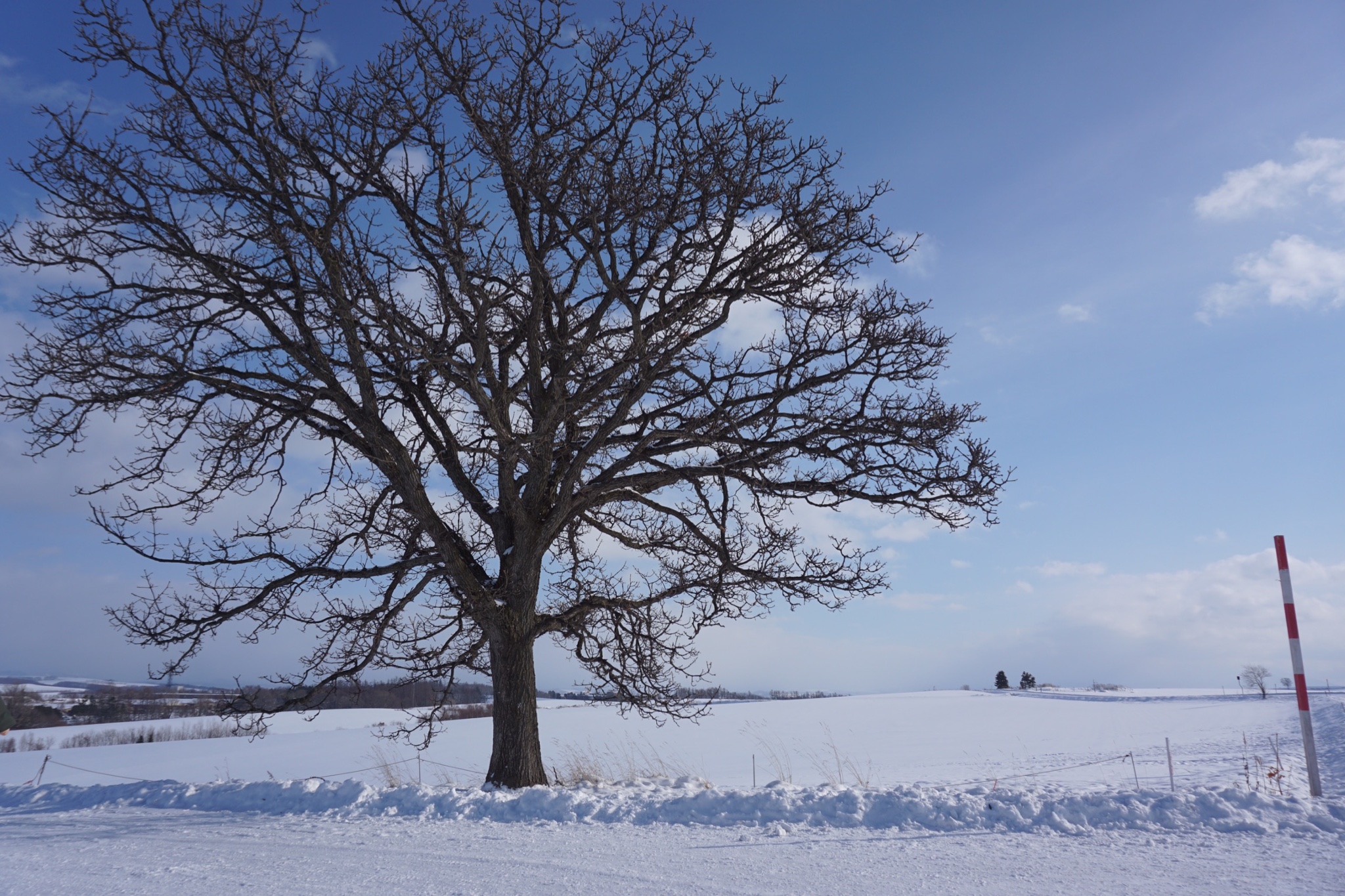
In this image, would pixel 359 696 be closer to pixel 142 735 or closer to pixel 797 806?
pixel 797 806

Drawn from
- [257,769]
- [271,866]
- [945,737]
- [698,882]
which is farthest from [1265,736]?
[257,769]

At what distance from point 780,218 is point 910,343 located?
2.04 metres

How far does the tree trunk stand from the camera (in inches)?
324

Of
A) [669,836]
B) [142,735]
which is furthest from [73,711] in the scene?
Result: [669,836]

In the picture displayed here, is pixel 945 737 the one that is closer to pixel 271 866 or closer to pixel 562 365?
pixel 562 365

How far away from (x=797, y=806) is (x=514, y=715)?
11.6 feet

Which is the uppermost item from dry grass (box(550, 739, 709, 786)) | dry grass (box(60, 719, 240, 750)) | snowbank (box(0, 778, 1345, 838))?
snowbank (box(0, 778, 1345, 838))

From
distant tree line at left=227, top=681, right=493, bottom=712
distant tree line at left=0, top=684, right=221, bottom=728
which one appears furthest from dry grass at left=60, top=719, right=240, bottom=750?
distant tree line at left=227, top=681, right=493, bottom=712

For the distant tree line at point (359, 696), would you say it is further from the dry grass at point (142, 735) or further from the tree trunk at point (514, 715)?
the dry grass at point (142, 735)

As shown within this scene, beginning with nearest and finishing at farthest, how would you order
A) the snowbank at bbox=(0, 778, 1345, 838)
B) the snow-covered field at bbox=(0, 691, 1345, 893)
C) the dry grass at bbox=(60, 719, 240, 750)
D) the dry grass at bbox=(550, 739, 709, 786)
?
the snow-covered field at bbox=(0, 691, 1345, 893) < the snowbank at bbox=(0, 778, 1345, 838) < the dry grass at bbox=(550, 739, 709, 786) < the dry grass at bbox=(60, 719, 240, 750)

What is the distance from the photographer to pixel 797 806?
6082 mm

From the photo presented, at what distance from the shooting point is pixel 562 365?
8.79m

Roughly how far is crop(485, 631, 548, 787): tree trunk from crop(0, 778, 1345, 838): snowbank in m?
0.78

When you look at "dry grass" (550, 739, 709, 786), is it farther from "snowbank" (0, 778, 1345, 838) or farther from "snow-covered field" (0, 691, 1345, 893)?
"snowbank" (0, 778, 1345, 838)
